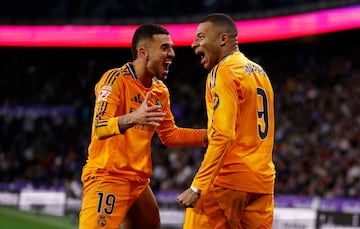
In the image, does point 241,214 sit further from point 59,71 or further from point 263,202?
point 59,71

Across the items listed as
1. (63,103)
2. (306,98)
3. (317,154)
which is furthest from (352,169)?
(63,103)

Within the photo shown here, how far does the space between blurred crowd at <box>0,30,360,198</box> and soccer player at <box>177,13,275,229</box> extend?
344 inches

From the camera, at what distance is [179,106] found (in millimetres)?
22609

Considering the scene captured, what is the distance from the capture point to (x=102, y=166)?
542 cm

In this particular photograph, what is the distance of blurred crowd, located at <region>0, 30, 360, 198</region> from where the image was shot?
15.6m

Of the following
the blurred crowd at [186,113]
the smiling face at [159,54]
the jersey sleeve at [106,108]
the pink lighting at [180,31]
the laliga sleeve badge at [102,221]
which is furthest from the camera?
the pink lighting at [180,31]

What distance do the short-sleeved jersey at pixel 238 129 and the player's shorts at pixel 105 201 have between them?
0.86 meters

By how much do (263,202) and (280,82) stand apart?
15.9m

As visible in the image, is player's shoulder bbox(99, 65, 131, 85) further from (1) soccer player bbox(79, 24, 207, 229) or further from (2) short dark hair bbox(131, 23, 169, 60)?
(2) short dark hair bbox(131, 23, 169, 60)

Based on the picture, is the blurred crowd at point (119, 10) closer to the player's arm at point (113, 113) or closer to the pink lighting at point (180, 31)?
the pink lighting at point (180, 31)

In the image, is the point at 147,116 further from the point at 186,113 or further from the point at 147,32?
the point at 186,113

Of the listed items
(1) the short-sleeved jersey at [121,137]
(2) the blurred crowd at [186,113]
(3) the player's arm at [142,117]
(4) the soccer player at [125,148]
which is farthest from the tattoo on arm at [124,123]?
(2) the blurred crowd at [186,113]

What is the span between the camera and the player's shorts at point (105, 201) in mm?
5281

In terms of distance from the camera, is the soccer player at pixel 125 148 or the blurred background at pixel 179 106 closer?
the soccer player at pixel 125 148
